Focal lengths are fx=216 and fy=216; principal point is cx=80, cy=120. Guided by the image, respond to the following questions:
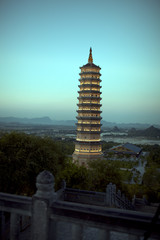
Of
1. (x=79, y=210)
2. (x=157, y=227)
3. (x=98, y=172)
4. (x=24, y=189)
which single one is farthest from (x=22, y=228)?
(x=98, y=172)

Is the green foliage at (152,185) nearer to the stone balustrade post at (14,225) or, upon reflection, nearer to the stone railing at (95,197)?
the stone railing at (95,197)

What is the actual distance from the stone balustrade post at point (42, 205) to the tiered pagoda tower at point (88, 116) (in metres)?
33.5

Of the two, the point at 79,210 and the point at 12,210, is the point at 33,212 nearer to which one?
the point at 12,210

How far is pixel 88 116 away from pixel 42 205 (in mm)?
33778

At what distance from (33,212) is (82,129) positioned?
3428 centimetres

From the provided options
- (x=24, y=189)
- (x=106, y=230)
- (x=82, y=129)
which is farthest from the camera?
(x=82, y=129)

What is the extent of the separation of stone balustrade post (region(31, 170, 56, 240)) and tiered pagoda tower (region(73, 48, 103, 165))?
33.5 m

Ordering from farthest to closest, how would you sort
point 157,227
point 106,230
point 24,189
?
point 24,189 < point 106,230 < point 157,227

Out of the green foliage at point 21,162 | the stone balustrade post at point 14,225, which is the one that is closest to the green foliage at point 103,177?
the green foliage at point 21,162

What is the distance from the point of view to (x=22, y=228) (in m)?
11.7

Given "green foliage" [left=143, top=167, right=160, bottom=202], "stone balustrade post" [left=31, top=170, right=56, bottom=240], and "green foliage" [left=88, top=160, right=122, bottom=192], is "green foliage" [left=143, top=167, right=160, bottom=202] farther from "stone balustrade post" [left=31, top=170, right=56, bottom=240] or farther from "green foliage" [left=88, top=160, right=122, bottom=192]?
"stone balustrade post" [left=31, top=170, right=56, bottom=240]

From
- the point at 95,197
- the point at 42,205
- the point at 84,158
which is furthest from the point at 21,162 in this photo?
the point at 84,158

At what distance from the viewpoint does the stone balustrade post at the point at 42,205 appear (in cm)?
437

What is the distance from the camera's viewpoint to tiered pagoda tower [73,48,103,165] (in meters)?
38.2
